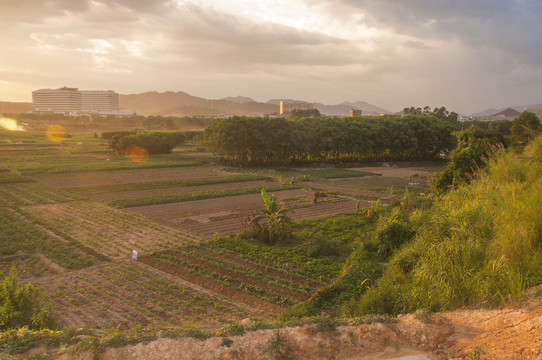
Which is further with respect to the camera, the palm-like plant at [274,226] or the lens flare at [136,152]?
the lens flare at [136,152]

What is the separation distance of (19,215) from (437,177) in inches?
960

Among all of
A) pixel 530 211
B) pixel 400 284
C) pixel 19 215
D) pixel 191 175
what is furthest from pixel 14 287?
pixel 191 175

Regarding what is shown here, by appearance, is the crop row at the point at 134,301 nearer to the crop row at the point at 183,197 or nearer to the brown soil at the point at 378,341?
Result: the brown soil at the point at 378,341

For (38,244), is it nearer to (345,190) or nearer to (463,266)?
(463,266)

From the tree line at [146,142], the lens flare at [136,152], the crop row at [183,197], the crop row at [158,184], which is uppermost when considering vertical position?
the tree line at [146,142]

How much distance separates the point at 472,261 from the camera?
24.2ft

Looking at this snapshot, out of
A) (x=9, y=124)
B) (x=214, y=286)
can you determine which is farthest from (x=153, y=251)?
(x=9, y=124)

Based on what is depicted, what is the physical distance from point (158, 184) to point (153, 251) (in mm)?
16462

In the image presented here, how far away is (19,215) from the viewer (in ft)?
60.8

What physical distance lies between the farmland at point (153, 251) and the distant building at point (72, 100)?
17607 cm

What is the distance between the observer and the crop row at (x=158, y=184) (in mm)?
26172

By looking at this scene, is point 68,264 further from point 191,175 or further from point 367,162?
point 367,162

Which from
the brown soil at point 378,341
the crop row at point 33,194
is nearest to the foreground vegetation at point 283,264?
the brown soil at point 378,341

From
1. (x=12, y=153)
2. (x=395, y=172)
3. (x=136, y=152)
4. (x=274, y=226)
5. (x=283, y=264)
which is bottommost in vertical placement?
(x=283, y=264)
